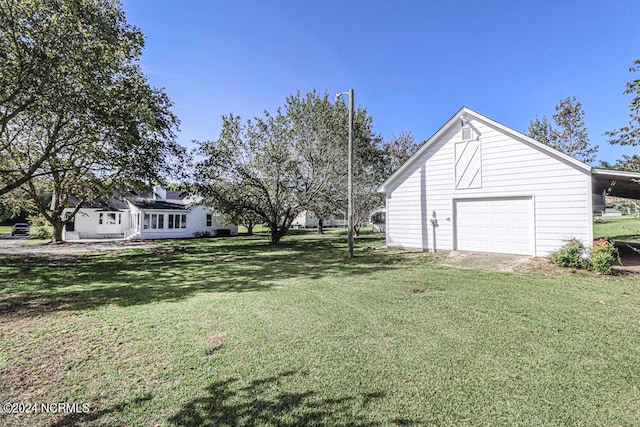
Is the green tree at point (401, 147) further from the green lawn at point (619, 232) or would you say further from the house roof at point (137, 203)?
the house roof at point (137, 203)

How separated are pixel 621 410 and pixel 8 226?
193 feet

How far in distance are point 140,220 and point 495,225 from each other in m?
26.8

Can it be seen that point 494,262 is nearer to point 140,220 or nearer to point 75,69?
point 75,69

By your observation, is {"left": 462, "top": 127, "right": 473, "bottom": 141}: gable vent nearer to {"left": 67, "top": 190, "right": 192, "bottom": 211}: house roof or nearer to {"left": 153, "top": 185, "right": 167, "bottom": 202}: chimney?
{"left": 67, "top": 190, "right": 192, "bottom": 211}: house roof

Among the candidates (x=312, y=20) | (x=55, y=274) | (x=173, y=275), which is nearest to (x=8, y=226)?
(x=55, y=274)

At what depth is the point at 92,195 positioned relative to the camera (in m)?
19.5

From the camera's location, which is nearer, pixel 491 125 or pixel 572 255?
pixel 572 255

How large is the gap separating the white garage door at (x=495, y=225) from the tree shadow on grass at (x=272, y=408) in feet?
33.9

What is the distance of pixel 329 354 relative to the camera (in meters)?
3.46

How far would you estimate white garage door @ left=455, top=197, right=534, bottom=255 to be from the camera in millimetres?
10188

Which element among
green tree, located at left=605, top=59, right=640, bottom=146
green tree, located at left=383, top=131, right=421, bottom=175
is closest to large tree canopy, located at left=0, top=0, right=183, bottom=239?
green tree, located at left=383, top=131, right=421, bottom=175

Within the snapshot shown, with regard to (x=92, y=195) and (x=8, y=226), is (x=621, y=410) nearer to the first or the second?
(x=92, y=195)

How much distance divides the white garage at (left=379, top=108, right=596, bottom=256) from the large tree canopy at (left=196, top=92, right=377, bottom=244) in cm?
469

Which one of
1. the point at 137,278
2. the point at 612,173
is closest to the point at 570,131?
the point at 612,173
